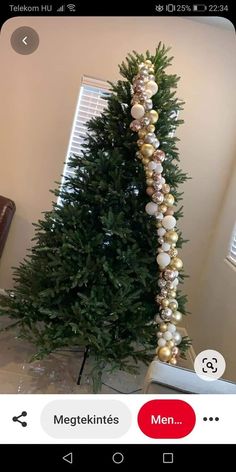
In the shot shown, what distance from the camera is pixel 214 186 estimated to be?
3.95ft

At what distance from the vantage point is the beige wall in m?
1.08

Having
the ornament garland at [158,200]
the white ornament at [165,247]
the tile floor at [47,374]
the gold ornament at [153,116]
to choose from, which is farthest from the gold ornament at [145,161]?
the tile floor at [47,374]

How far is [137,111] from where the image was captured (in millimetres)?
802

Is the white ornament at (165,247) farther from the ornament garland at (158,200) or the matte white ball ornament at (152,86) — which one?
the matte white ball ornament at (152,86)

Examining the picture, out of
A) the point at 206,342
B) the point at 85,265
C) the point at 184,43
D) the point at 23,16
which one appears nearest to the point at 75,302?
the point at 85,265

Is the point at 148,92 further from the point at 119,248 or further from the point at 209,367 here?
the point at 209,367

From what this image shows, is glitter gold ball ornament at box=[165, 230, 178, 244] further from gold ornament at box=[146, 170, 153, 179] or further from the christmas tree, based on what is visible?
gold ornament at box=[146, 170, 153, 179]

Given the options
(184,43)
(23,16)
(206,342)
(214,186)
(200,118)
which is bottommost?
(206,342)

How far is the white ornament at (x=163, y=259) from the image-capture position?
0.84 metres
